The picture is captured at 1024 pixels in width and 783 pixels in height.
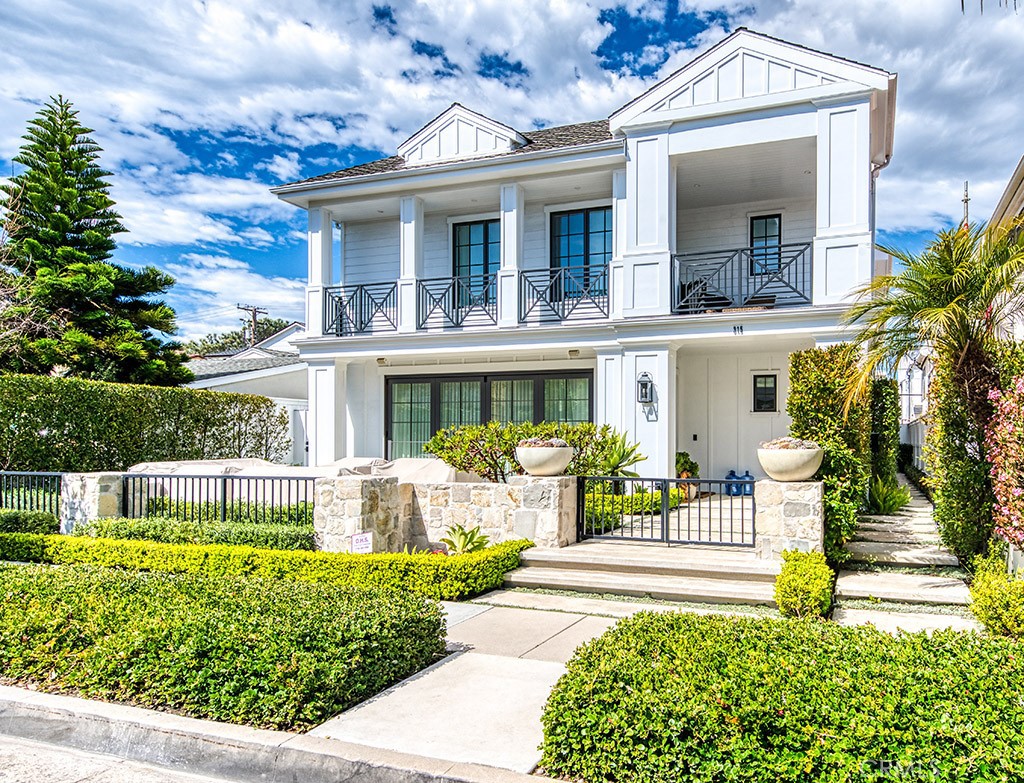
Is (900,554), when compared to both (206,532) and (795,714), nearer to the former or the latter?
(795,714)

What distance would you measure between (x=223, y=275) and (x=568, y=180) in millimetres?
44854

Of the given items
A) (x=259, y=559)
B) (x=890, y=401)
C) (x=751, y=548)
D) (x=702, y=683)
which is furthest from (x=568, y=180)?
(x=702, y=683)

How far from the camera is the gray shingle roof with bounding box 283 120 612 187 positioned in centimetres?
1535

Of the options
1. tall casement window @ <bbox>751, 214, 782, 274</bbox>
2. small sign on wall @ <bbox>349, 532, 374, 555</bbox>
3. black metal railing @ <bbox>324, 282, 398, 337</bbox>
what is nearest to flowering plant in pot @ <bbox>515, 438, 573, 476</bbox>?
small sign on wall @ <bbox>349, 532, 374, 555</bbox>

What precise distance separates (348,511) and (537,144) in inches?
386

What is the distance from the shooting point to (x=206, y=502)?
11078 mm

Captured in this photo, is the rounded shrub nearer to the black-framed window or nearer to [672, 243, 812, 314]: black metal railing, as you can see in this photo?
[672, 243, 812, 314]: black metal railing

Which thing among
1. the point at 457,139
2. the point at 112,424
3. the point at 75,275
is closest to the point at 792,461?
the point at 457,139

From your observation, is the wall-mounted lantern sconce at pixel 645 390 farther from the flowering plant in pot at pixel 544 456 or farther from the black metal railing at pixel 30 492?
the black metal railing at pixel 30 492

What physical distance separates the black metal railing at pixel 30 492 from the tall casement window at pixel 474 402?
7.26 metres

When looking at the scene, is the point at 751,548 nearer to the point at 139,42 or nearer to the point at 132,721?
the point at 132,721

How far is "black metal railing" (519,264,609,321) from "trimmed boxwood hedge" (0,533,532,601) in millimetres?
6912

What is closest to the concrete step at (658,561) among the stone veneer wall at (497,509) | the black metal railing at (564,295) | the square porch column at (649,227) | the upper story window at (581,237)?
the stone veneer wall at (497,509)

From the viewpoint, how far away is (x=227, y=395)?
1812cm
